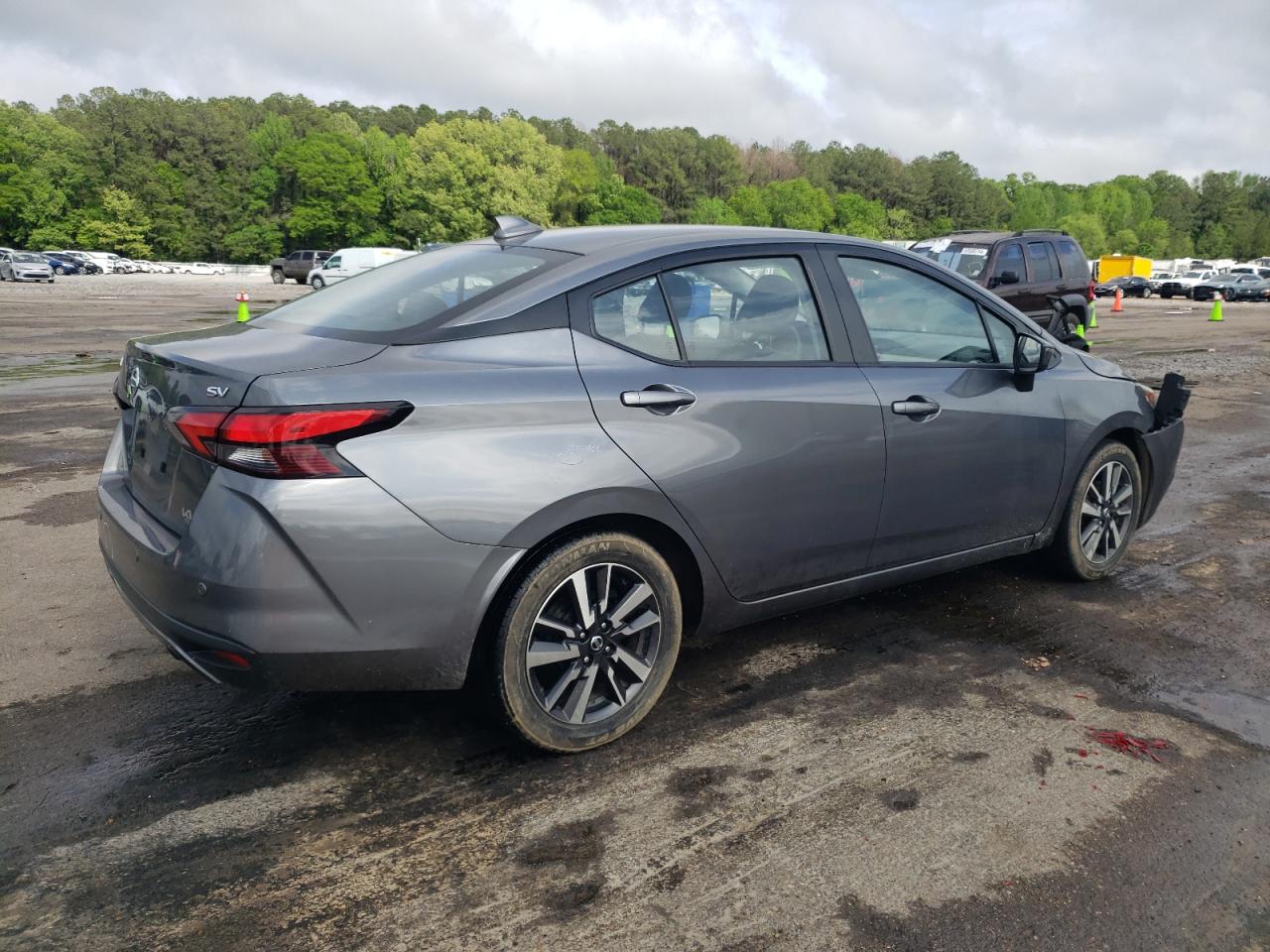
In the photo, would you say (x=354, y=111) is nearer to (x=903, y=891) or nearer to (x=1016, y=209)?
(x=1016, y=209)

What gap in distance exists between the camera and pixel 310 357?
296 cm

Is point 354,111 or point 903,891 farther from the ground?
point 354,111

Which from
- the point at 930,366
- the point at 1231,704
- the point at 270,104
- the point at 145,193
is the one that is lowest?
the point at 1231,704

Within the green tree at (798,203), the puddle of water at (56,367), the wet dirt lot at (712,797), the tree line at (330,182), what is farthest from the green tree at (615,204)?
the wet dirt lot at (712,797)

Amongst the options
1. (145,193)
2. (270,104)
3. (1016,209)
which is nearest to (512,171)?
(145,193)

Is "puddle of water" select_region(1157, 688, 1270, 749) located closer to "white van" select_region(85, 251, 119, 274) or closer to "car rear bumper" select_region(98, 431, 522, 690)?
"car rear bumper" select_region(98, 431, 522, 690)

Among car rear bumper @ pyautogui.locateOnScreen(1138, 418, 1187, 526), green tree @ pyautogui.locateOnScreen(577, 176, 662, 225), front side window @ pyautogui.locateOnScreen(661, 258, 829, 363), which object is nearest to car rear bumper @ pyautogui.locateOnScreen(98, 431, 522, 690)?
front side window @ pyautogui.locateOnScreen(661, 258, 829, 363)

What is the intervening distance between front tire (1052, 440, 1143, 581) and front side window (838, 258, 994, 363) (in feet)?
3.02

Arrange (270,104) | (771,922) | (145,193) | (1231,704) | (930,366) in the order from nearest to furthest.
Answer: (771,922), (1231,704), (930,366), (145,193), (270,104)

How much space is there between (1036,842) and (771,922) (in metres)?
0.85

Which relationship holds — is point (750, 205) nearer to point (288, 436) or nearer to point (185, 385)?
point (185, 385)

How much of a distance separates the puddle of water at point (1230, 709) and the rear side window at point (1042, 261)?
42.6 feet

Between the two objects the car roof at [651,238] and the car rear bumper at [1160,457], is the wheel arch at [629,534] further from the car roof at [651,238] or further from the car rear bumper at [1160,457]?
the car rear bumper at [1160,457]

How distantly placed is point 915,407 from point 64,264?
7127 centimetres
